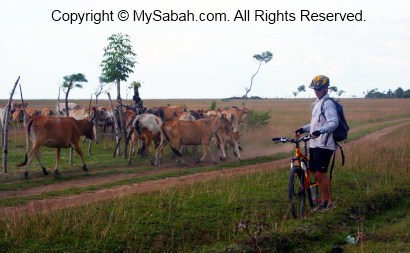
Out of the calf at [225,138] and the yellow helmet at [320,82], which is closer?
the yellow helmet at [320,82]

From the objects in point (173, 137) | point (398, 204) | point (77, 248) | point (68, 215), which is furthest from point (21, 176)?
point (398, 204)

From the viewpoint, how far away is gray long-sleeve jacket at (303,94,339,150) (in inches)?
334

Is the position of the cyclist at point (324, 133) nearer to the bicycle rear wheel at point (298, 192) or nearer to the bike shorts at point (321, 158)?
the bike shorts at point (321, 158)

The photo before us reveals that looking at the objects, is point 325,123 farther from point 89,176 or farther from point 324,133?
point 89,176

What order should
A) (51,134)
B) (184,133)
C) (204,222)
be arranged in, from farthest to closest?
(184,133) → (51,134) → (204,222)

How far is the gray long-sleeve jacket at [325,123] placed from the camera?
27.8 feet

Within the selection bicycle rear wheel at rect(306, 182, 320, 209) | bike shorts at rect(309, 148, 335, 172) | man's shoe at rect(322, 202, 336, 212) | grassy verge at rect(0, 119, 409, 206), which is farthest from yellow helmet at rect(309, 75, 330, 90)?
grassy verge at rect(0, 119, 409, 206)

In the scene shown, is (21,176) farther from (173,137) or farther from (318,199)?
(318,199)

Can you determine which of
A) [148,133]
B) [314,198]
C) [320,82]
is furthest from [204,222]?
[148,133]

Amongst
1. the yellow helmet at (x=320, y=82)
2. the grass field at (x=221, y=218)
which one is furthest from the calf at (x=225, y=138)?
the yellow helmet at (x=320, y=82)

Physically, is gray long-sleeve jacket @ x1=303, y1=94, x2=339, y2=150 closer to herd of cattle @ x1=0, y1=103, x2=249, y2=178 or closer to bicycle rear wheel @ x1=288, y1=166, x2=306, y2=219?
→ bicycle rear wheel @ x1=288, y1=166, x2=306, y2=219

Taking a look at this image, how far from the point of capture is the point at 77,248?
6996mm

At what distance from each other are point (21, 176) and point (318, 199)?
8188mm

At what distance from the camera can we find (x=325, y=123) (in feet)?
28.7
